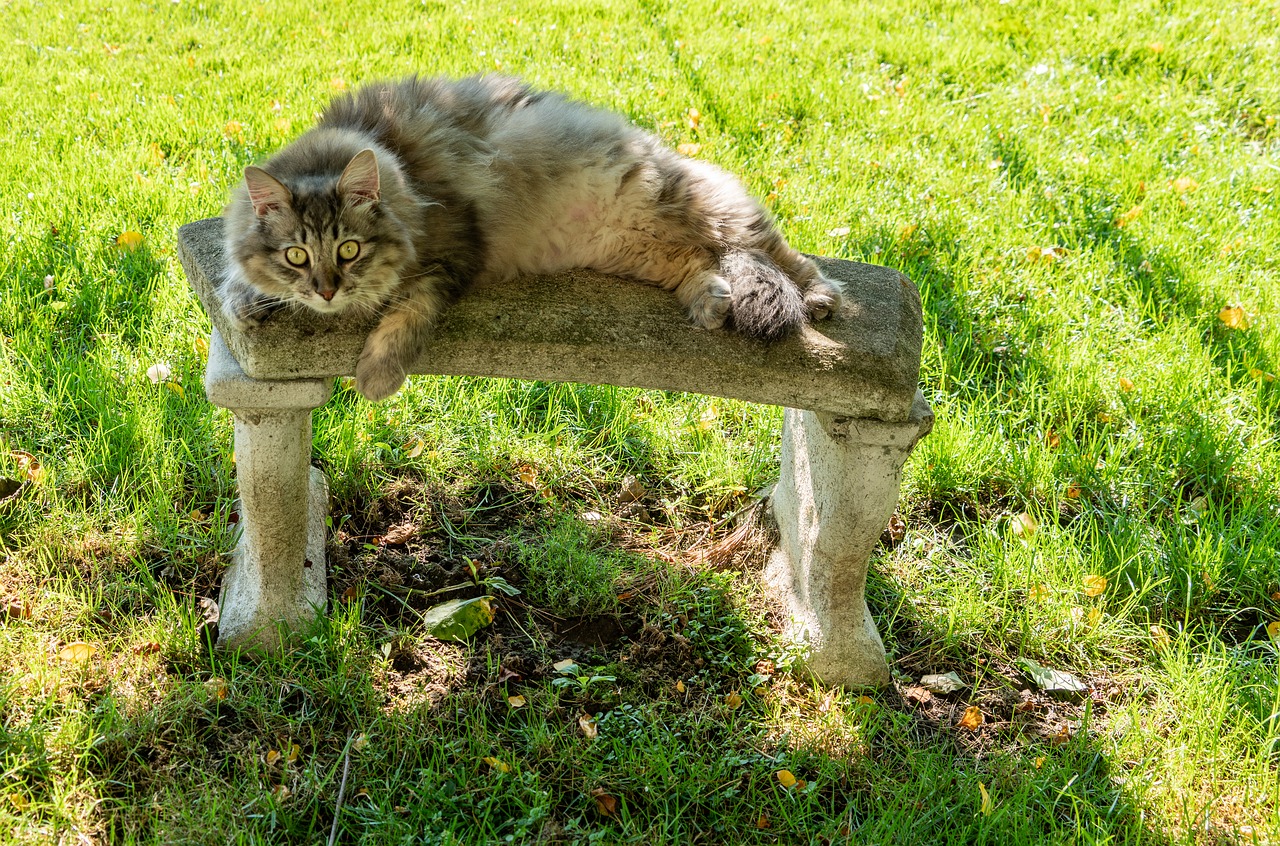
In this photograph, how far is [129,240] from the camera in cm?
355

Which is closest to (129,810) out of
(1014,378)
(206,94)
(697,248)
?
(697,248)

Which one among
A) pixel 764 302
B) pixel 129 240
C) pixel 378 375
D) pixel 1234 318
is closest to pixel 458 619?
pixel 378 375

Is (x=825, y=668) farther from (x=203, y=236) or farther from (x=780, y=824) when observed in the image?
(x=203, y=236)

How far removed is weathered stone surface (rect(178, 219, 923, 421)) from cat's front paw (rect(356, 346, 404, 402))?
2.0 inches

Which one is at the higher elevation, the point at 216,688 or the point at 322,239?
the point at 322,239

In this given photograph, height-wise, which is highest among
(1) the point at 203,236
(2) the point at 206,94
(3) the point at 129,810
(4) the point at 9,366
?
(1) the point at 203,236

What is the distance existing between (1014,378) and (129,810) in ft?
9.59

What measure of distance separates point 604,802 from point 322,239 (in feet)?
4.53

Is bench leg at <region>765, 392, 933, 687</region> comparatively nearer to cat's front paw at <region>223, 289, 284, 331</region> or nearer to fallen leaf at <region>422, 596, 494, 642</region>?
fallen leaf at <region>422, 596, 494, 642</region>

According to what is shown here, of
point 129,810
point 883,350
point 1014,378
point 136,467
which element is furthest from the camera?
point 1014,378

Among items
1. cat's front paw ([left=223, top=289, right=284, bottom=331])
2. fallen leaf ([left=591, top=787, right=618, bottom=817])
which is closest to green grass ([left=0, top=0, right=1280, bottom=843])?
fallen leaf ([left=591, top=787, right=618, bottom=817])

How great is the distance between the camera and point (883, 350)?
219 centimetres

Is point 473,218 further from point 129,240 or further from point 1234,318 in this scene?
point 1234,318

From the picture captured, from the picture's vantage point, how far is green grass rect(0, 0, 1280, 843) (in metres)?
2.14
